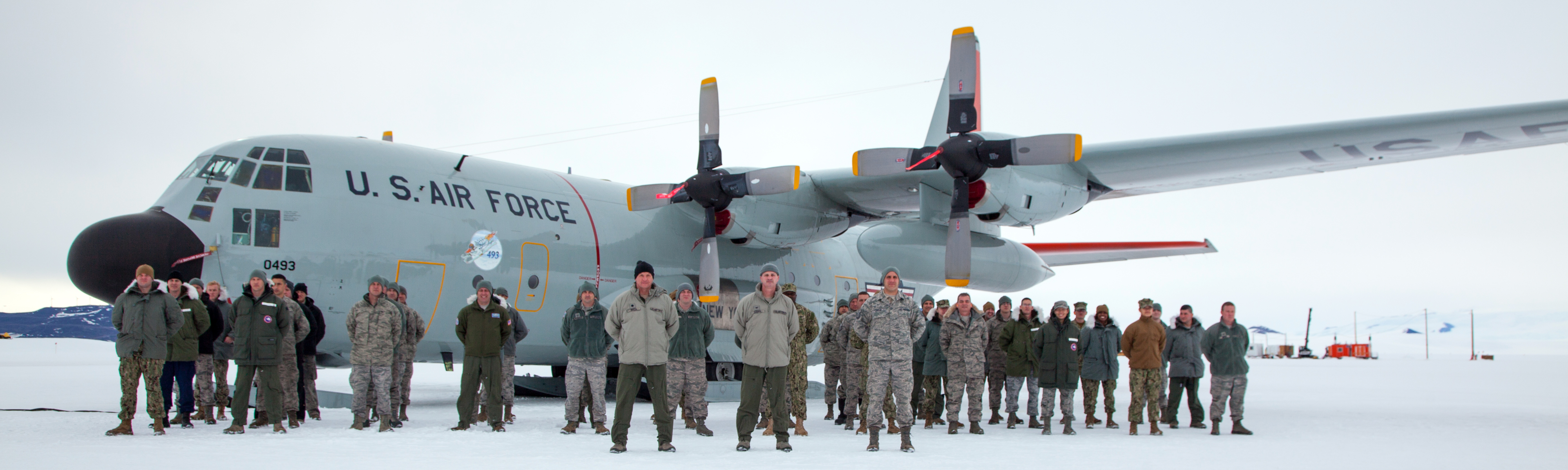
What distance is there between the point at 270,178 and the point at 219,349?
186 cm

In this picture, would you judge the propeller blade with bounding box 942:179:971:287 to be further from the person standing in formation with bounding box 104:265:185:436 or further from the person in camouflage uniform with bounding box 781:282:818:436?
the person standing in formation with bounding box 104:265:185:436

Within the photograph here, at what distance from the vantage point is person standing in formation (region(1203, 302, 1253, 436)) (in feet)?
27.7

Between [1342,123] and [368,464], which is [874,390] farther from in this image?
[1342,123]

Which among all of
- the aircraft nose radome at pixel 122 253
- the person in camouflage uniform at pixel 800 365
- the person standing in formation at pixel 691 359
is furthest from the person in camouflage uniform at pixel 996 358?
the aircraft nose radome at pixel 122 253

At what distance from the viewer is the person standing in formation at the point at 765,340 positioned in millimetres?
6840

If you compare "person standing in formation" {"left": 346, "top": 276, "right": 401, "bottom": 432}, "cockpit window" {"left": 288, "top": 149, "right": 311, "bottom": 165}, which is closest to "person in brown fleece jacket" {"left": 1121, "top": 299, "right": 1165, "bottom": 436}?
"person standing in formation" {"left": 346, "top": 276, "right": 401, "bottom": 432}

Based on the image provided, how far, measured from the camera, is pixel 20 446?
20.4ft

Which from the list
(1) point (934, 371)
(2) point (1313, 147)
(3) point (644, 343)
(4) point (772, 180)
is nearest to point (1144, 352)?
(1) point (934, 371)

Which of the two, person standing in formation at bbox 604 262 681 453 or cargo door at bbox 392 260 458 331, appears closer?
person standing in formation at bbox 604 262 681 453

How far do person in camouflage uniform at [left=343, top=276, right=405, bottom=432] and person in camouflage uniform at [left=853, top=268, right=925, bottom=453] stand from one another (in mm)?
3843

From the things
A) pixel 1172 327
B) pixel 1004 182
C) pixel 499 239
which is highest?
pixel 1004 182

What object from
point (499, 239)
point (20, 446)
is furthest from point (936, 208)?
point (20, 446)

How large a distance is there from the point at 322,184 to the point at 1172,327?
8304 mm

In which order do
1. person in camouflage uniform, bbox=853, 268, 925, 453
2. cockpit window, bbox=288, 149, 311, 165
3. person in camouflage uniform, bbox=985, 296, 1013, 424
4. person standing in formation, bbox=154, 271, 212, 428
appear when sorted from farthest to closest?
1. cockpit window, bbox=288, 149, 311, 165
2. person in camouflage uniform, bbox=985, 296, 1013, 424
3. person standing in formation, bbox=154, 271, 212, 428
4. person in camouflage uniform, bbox=853, 268, 925, 453
